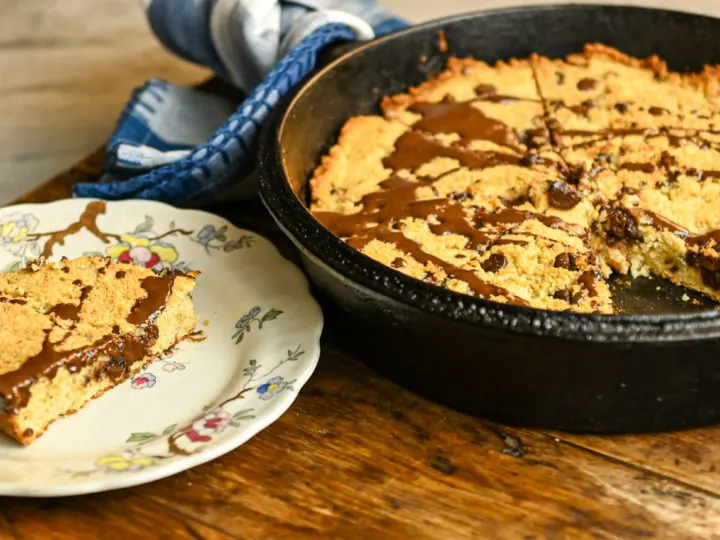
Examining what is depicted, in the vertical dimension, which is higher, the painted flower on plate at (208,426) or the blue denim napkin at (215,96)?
the blue denim napkin at (215,96)

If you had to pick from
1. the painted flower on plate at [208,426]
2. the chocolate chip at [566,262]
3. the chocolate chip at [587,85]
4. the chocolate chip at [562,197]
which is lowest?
the painted flower on plate at [208,426]

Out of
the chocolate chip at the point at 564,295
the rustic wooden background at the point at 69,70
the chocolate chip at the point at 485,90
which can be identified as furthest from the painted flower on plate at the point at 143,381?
the rustic wooden background at the point at 69,70

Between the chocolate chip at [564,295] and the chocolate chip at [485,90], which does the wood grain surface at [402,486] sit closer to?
the chocolate chip at [564,295]

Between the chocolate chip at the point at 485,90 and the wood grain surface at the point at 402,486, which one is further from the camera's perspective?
the chocolate chip at the point at 485,90

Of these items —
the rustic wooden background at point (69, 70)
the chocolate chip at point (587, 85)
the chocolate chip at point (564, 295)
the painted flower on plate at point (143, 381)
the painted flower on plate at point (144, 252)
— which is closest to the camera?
the painted flower on plate at point (143, 381)

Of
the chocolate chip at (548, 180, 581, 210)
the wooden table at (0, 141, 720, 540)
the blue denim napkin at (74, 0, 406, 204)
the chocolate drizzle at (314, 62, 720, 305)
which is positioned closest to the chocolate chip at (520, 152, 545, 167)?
the chocolate drizzle at (314, 62, 720, 305)

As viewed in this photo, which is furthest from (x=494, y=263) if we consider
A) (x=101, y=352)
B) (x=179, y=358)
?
(x=101, y=352)
